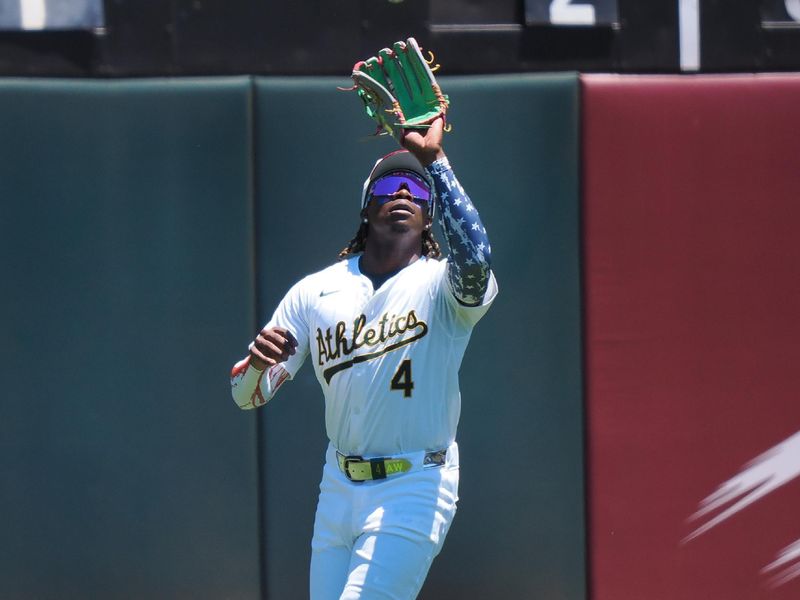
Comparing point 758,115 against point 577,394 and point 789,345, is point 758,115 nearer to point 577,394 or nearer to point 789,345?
point 789,345

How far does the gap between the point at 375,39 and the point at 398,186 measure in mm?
1370

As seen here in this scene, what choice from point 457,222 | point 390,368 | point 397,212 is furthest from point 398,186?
point 390,368

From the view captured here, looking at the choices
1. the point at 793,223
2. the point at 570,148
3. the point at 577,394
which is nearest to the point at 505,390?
the point at 577,394

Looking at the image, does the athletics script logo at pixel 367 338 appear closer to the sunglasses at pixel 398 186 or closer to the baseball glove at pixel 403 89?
the sunglasses at pixel 398 186

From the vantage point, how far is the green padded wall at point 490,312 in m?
4.27

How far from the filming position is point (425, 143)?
2.84m

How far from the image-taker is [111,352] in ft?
14.1

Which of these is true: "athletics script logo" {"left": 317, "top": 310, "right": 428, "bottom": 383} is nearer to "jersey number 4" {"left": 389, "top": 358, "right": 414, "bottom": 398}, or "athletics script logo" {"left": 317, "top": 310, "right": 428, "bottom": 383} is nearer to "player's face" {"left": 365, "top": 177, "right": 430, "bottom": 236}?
"jersey number 4" {"left": 389, "top": 358, "right": 414, "bottom": 398}

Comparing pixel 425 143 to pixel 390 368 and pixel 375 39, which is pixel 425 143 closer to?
pixel 390 368

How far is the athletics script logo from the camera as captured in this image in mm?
3012

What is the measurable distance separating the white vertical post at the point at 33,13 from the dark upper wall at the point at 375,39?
42 mm

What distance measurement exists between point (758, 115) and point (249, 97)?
6.24 ft

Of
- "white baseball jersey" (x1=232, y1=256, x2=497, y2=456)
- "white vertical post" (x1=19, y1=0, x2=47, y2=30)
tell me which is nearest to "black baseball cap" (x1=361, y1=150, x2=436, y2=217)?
"white baseball jersey" (x1=232, y1=256, x2=497, y2=456)

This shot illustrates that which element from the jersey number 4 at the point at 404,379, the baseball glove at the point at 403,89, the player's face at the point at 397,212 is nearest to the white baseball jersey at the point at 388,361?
the jersey number 4 at the point at 404,379
